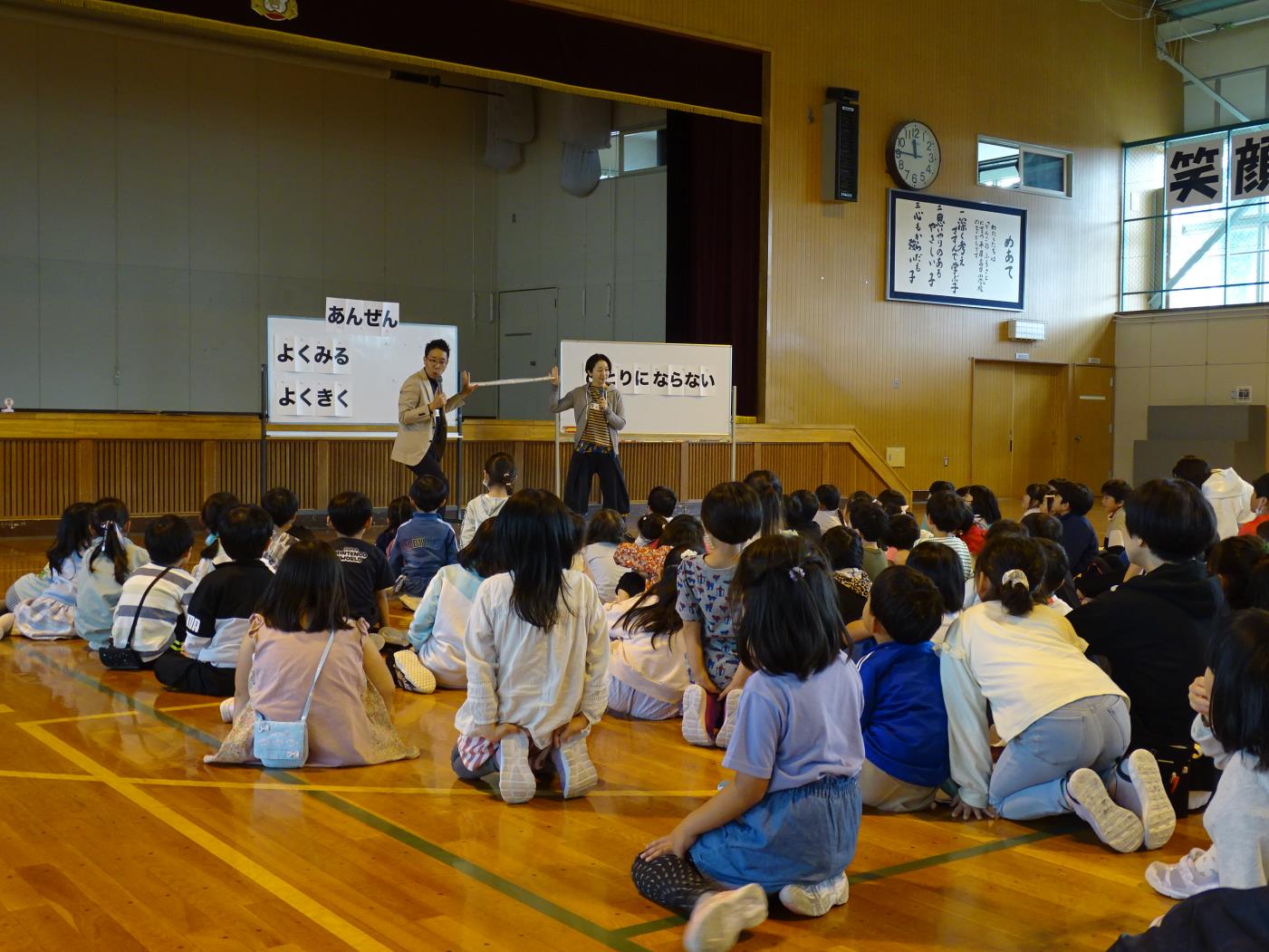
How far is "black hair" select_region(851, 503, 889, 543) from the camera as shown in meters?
5.42

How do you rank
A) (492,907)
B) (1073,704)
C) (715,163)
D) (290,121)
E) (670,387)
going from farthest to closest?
(290,121), (715,163), (670,387), (1073,704), (492,907)

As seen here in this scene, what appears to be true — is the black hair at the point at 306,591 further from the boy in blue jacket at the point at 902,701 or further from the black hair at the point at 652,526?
the black hair at the point at 652,526

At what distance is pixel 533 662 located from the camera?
3.34 meters

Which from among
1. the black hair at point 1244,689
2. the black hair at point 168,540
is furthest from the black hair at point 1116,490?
the black hair at point 1244,689

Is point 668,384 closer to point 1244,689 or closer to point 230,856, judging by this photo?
point 230,856

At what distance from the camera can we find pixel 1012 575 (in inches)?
129

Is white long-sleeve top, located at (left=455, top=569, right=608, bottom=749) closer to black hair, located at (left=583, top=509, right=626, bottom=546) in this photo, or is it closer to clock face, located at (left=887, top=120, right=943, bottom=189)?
black hair, located at (left=583, top=509, right=626, bottom=546)

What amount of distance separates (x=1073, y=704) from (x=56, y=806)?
8.76ft

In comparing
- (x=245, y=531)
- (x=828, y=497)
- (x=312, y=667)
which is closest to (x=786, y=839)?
(x=312, y=667)

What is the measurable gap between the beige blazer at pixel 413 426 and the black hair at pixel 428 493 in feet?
8.08

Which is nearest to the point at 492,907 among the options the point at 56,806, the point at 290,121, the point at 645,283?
the point at 56,806

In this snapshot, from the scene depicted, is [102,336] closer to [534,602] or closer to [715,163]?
[715,163]

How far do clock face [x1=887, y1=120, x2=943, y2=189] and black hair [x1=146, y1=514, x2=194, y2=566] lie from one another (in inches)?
410

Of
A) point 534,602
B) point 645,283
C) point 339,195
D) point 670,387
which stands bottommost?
point 534,602
